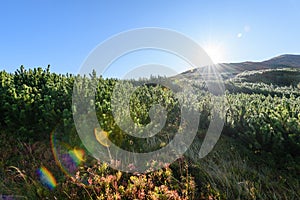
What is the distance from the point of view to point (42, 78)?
315 inches

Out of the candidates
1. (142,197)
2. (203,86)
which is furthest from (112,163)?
(203,86)

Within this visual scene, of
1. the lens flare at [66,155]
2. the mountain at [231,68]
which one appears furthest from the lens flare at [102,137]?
the mountain at [231,68]

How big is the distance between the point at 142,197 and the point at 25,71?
262 inches

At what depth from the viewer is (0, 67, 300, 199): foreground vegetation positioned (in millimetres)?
3891

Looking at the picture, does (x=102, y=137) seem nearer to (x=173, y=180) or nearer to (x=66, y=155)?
(x=66, y=155)

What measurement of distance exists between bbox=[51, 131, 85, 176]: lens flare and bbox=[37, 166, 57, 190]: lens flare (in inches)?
9.2

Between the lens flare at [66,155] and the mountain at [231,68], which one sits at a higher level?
the mountain at [231,68]

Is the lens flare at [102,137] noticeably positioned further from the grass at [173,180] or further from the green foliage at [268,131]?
the green foliage at [268,131]

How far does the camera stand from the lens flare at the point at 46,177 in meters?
4.16

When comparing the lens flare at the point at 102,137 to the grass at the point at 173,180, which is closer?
the grass at the point at 173,180

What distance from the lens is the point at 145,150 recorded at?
5129mm

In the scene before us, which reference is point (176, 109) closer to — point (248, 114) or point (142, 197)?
point (248, 114)

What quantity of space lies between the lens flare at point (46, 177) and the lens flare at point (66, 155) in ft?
0.77

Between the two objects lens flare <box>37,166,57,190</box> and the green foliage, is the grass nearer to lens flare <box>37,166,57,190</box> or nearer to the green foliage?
lens flare <box>37,166,57,190</box>
